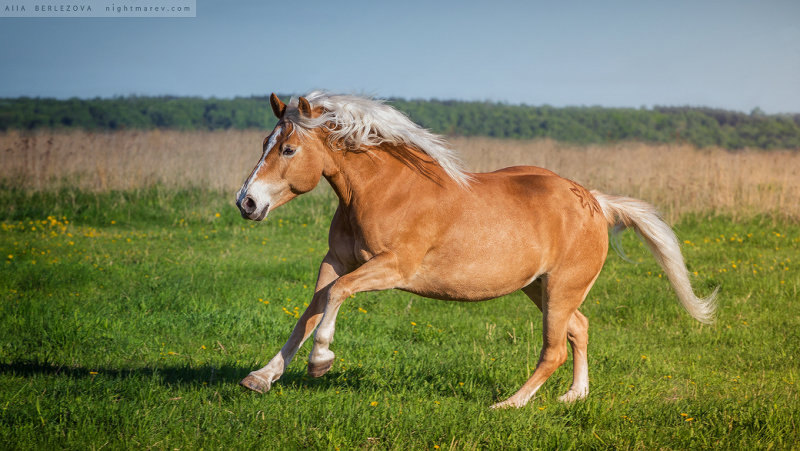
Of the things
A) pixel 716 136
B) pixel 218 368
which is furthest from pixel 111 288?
pixel 716 136

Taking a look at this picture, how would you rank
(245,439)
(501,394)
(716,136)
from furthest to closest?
1. (716,136)
2. (501,394)
3. (245,439)

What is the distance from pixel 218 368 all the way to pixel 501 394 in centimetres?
222

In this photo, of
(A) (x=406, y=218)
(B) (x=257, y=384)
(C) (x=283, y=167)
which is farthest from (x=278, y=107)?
(B) (x=257, y=384)

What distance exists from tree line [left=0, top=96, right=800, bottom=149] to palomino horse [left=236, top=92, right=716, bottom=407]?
44.2 metres

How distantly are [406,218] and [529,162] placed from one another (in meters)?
15.9

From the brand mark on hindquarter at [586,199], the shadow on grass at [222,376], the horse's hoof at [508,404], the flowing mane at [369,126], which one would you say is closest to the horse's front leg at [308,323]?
the shadow on grass at [222,376]

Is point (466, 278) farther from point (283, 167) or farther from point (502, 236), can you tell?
point (283, 167)

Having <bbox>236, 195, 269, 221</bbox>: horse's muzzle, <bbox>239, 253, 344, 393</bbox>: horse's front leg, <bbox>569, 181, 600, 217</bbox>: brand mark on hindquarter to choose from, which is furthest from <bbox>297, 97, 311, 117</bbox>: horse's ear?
<bbox>569, 181, 600, 217</bbox>: brand mark on hindquarter

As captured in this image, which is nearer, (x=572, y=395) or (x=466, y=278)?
(x=466, y=278)

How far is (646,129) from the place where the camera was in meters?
54.3

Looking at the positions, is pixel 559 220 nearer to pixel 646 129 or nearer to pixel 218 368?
pixel 218 368

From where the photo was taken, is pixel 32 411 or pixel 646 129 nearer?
pixel 32 411

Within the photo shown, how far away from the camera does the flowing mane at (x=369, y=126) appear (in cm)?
437

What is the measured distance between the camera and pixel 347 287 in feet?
13.6
